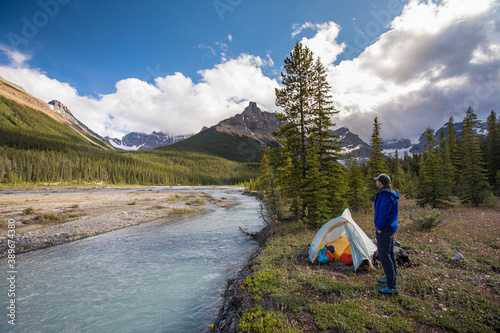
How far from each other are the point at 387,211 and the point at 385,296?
261 cm

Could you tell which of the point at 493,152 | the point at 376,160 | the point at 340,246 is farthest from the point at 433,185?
the point at 493,152

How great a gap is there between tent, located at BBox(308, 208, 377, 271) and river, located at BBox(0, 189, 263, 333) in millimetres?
4931

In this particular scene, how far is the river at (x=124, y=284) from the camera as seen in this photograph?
7332 mm

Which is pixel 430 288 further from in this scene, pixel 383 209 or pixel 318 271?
pixel 318 271

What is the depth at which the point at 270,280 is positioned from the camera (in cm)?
804

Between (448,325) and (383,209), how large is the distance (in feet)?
9.83

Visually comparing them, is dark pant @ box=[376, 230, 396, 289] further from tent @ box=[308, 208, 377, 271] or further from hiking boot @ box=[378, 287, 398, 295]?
tent @ box=[308, 208, 377, 271]

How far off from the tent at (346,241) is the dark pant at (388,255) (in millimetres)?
1731

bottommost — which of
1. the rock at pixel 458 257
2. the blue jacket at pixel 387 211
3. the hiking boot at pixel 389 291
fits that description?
the hiking boot at pixel 389 291

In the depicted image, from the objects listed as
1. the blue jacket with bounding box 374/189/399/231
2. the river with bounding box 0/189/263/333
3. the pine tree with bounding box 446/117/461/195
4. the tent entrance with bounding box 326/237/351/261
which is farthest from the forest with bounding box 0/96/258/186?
the pine tree with bounding box 446/117/461/195

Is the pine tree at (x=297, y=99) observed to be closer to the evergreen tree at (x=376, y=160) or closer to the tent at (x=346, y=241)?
the tent at (x=346, y=241)

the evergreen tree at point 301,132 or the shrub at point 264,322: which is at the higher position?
the evergreen tree at point 301,132

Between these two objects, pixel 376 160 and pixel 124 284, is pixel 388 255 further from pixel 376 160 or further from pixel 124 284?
pixel 376 160

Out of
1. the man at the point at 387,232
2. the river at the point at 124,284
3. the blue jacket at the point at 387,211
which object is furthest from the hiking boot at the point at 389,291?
the river at the point at 124,284
